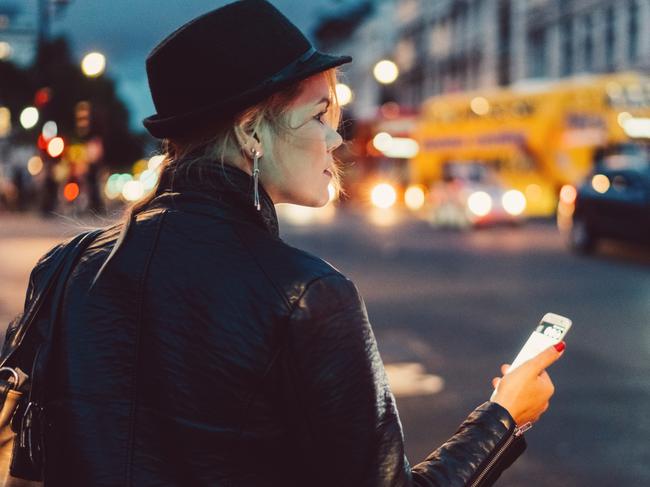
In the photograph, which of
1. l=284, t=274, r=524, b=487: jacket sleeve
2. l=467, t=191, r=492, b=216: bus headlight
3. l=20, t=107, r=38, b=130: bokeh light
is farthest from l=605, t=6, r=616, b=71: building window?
l=284, t=274, r=524, b=487: jacket sleeve

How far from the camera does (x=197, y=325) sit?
1503mm

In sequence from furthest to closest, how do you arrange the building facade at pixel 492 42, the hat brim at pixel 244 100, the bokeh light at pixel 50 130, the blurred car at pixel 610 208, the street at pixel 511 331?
1. the building facade at pixel 492 42
2. the bokeh light at pixel 50 130
3. the blurred car at pixel 610 208
4. the street at pixel 511 331
5. the hat brim at pixel 244 100

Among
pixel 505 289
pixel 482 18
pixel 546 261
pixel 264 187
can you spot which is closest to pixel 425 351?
pixel 505 289

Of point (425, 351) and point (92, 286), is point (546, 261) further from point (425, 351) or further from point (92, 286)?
point (92, 286)

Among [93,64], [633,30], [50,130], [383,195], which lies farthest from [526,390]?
[383,195]

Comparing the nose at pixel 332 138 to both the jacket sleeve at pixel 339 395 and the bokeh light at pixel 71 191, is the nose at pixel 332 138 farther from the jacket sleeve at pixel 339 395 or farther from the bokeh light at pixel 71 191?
the bokeh light at pixel 71 191

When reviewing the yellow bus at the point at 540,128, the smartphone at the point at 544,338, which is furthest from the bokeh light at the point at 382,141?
the smartphone at the point at 544,338

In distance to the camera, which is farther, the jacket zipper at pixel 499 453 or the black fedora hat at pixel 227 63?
the jacket zipper at pixel 499 453

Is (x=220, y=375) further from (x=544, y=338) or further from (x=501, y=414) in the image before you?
(x=544, y=338)

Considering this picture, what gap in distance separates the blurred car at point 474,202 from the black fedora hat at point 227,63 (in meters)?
23.9

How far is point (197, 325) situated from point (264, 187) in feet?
0.96

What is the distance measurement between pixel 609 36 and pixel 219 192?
145ft

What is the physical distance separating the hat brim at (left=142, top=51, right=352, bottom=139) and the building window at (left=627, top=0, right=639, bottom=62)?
1632 inches

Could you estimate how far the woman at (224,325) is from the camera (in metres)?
1.48
